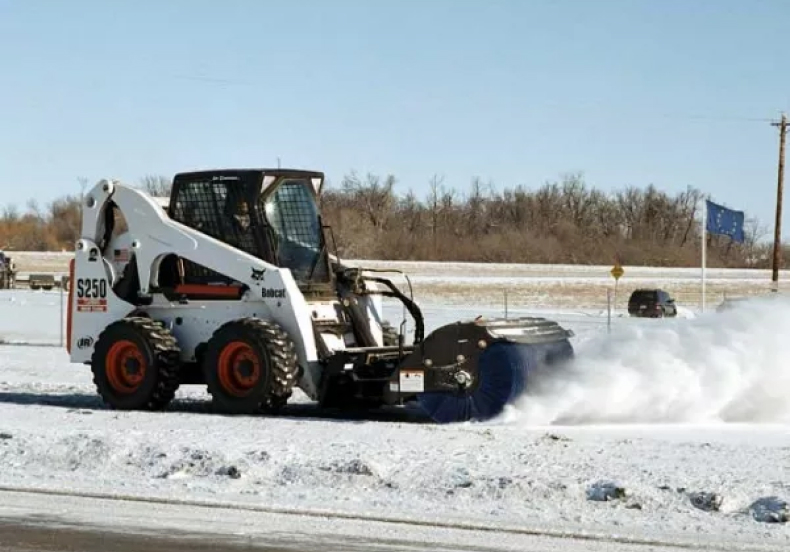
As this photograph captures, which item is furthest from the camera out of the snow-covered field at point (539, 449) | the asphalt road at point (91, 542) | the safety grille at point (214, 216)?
the safety grille at point (214, 216)

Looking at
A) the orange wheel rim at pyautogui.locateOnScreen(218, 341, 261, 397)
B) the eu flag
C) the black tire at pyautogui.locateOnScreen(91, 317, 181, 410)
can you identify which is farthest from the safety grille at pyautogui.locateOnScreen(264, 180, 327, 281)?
the eu flag

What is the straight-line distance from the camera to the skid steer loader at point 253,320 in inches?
538

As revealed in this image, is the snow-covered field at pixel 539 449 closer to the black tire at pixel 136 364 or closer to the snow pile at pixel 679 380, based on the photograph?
the snow pile at pixel 679 380

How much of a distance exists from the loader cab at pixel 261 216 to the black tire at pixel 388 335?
888mm

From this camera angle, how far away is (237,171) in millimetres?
15008

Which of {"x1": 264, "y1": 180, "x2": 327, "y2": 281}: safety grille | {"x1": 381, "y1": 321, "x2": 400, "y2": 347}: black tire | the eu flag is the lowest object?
{"x1": 381, "y1": 321, "x2": 400, "y2": 347}: black tire

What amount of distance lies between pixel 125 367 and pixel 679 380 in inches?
235

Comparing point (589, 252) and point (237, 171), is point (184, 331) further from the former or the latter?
point (589, 252)

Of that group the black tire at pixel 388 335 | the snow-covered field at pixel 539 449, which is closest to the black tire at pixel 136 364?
the snow-covered field at pixel 539 449

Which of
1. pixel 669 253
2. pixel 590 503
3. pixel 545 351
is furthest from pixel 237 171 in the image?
pixel 669 253

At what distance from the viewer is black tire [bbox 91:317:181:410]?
48.5 feet

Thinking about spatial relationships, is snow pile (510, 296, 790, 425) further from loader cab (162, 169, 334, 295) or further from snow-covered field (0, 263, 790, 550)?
loader cab (162, 169, 334, 295)

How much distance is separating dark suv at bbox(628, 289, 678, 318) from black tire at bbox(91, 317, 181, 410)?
28.7 m

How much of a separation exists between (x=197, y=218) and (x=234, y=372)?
189cm
